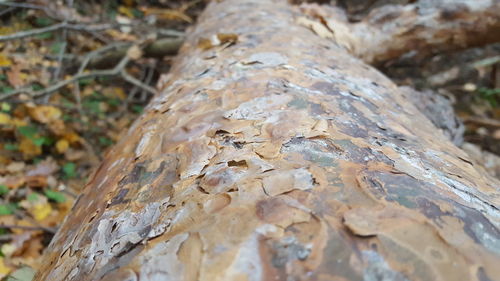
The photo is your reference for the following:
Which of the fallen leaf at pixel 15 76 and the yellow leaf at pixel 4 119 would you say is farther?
the fallen leaf at pixel 15 76

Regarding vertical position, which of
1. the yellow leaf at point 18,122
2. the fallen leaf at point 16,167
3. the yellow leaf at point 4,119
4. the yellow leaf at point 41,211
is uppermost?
the yellow leaf at point 4,119

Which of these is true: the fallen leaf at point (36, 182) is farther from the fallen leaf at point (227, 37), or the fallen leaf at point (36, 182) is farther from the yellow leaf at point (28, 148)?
the fallen leaf at point (227, 37)

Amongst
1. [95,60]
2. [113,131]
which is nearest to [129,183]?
[113,131]

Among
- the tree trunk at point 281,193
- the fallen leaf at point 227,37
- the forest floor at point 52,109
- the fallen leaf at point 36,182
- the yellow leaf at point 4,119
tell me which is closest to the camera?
the tree trunk at point 281,193

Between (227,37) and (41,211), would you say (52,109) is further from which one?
(227,37)

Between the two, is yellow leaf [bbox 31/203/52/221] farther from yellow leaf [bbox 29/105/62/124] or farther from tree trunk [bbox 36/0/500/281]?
tree trunk [bbox 36/0/500/281]

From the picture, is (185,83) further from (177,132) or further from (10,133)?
(10,133)

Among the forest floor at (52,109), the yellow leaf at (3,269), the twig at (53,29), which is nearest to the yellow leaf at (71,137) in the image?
the forest floor at (52,109)
